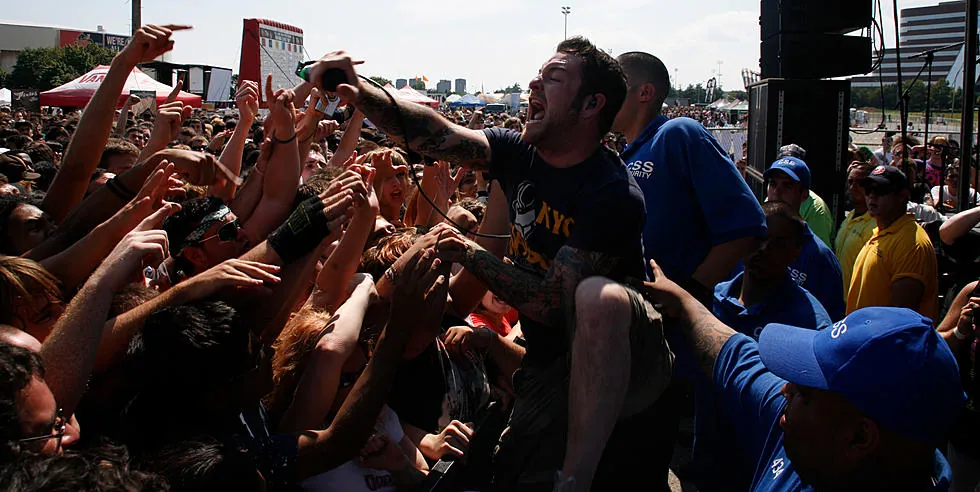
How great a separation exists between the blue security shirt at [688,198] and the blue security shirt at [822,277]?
945 millimetres

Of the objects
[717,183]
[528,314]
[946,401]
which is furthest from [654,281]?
[946,401]

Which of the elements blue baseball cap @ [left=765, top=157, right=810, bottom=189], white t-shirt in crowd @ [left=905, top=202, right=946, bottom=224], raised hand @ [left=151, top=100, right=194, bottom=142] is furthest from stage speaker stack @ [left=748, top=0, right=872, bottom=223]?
raised hand @ [left=151, top=100, right=194, bottom=142]

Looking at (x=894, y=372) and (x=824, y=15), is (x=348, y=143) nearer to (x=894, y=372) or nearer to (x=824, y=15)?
(x=824, y=15)

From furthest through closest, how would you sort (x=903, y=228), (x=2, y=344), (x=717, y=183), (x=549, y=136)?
1. (x=903, y=228)
2. (x=717, y=183)
3. (x=549, y=136)
4. (x=2, y=344)

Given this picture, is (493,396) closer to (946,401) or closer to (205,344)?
(205,344)

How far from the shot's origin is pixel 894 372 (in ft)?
5.30

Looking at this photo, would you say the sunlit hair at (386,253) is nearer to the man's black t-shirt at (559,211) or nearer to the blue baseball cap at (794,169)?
the man's black t-shirt at (559,211)

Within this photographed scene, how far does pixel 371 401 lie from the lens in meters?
2.48

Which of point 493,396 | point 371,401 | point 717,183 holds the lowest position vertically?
point 493,396

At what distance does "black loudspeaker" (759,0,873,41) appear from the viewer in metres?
6.55

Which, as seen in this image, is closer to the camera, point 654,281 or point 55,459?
point 55,459

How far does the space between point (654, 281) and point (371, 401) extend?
3.56 ft

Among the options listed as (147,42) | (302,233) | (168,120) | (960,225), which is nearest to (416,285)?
(302,233)

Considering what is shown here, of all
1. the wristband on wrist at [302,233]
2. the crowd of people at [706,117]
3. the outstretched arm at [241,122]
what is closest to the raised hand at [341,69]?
the wristband on wrist at [302,233]
